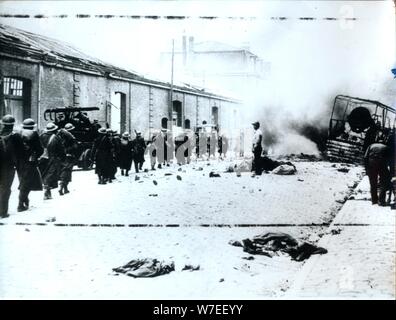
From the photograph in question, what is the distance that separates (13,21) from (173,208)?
398cm

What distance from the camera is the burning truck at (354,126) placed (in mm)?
6512

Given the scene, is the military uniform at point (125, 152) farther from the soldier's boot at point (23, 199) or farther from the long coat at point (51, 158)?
the soldier's boot at point (23, 199)

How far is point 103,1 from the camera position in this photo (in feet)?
20.0

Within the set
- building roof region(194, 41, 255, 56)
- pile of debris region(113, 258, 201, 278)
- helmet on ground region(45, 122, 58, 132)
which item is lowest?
pile of debris region(113, 258, 201, 278)

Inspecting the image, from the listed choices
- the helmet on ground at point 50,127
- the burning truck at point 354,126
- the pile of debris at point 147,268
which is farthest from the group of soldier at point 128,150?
the pile of debris at point 147,268

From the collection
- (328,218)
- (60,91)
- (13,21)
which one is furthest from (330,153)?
(13,21)

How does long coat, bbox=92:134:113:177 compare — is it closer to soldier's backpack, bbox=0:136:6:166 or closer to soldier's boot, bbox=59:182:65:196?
soldier's boot, bbox=59:182:65:196

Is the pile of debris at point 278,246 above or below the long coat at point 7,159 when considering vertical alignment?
below

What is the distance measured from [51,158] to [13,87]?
208cm

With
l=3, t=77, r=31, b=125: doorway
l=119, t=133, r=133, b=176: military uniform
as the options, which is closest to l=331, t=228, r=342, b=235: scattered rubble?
l=119, t=133, r=133, b=176: military uniform

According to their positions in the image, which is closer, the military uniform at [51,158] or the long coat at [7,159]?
the long coat at [7,159]

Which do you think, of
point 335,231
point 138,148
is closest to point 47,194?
point 138,148

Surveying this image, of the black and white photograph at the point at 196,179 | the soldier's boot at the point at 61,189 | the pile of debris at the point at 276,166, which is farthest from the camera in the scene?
the pile of debris at the point at 276,166

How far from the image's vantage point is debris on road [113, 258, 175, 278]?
4.88 meters
